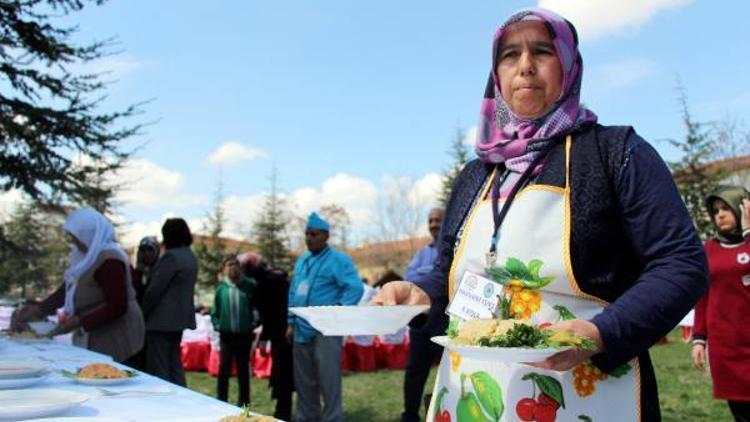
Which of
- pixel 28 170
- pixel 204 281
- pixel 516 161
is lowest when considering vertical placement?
pixel 204 281

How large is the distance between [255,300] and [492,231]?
5325 mm

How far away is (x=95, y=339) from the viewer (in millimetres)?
3785

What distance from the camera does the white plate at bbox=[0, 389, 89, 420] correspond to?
4.28ft

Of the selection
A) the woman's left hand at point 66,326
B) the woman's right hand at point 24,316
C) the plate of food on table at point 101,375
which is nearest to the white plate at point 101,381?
the plate of food on table at point 101,375

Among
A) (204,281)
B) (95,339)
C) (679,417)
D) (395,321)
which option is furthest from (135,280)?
(204,281)

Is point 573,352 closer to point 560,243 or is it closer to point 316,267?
point 560,243

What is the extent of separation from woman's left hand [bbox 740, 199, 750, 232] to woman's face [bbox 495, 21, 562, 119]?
9.29 feet

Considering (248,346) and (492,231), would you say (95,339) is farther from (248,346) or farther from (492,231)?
(492,231)

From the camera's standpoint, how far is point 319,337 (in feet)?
16.7

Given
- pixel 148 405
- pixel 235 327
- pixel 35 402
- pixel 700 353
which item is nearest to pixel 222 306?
pixel 235 327

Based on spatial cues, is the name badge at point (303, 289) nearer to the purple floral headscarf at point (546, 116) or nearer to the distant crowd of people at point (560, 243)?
the distant crowd of people at point (560, 243)

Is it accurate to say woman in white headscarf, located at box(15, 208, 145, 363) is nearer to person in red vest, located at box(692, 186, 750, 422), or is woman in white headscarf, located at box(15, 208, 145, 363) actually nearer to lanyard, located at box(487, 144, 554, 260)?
lanyard, located at box(487, 144, 554, 260)

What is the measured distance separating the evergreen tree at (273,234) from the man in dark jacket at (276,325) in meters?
23.2

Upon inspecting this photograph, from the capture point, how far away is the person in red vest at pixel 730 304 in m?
3.45
